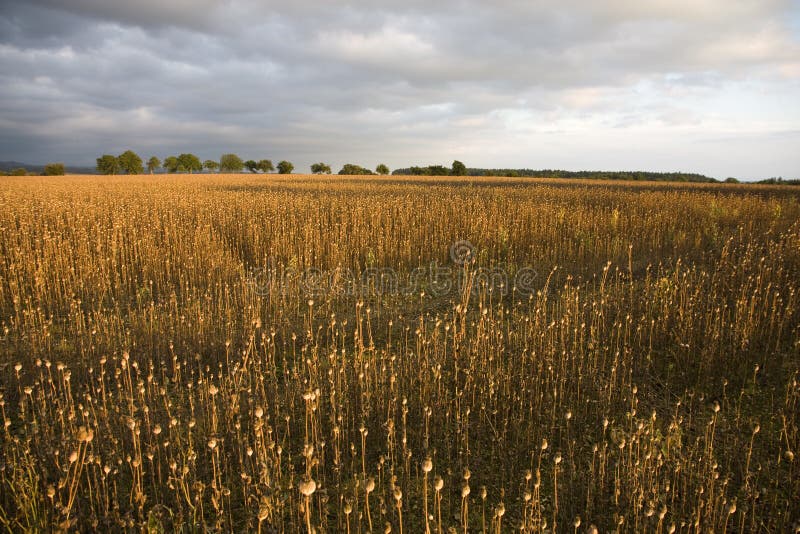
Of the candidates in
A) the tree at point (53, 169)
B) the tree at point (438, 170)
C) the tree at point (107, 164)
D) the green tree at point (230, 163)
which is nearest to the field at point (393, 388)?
the tree at point (438, 170)

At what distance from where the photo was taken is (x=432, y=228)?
1120cm

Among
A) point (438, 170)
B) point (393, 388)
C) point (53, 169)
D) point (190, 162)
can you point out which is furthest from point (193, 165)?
point (393, 388)

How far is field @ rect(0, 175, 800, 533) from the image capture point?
9.29ft

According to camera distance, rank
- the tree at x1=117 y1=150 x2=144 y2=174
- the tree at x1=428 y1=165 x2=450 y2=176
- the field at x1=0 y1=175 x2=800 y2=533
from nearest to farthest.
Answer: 1. the field at x1=0 y1=175 x2=800 y2=533
2. the tree at x1=428 y1=165 x2=450 y2=176
3. the tree at x1=117 y1=150 x2=144 y2=174

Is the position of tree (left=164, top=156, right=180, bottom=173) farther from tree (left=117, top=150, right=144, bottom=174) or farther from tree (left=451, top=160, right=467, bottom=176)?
tree (left=451, top=160, right=467, bottom=176)

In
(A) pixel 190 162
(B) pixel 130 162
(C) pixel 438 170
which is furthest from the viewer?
(A) pixel 190 162

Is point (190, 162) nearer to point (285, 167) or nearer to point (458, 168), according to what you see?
point (285, 167)

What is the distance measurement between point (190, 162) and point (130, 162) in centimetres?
1180

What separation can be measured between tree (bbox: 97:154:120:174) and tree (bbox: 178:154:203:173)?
12.3 metres

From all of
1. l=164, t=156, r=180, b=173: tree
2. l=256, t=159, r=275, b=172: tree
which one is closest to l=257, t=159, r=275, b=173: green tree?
l=256, t=159, r=275, b=172: tree

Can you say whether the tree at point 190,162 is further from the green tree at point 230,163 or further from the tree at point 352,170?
the tree at point 352,170

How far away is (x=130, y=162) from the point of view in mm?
83500

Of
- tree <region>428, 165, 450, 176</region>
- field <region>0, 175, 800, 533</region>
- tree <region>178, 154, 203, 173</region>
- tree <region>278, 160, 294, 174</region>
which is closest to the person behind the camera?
field <region>0, 175, 800, 533</region>

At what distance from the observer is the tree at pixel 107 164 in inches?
3172
